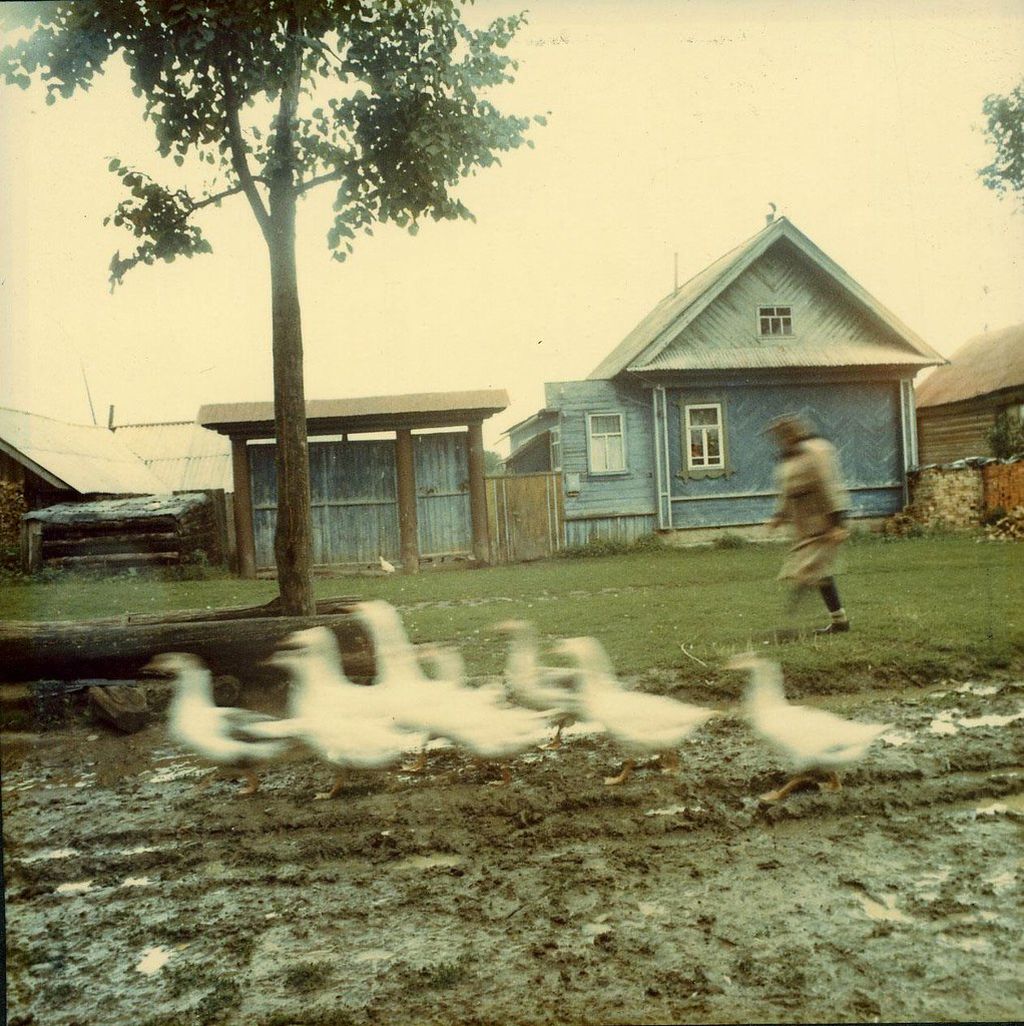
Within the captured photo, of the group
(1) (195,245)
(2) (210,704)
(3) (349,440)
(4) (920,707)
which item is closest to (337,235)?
(1) (195,245)

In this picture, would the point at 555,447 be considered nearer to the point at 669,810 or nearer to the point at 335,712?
the point at 335,712

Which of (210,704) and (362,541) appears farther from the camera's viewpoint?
(362,541)

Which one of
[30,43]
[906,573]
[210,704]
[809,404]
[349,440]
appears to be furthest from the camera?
[906,573]

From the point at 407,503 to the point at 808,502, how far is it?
5.57 ft

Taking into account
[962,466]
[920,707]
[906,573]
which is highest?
[962,466]

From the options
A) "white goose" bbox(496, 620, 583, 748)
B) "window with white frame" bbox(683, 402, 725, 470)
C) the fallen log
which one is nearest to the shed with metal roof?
the fallen log

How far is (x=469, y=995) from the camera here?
183 centimetres

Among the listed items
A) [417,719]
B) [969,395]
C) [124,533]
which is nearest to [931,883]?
[417,719]

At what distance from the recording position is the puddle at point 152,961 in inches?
78.5

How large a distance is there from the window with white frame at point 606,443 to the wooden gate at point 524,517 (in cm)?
33

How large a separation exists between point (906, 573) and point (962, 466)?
2.06ft

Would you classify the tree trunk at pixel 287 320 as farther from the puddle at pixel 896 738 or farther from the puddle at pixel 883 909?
the puddle at pixel 896 738

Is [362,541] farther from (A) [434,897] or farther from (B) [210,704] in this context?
(A) [434,897]

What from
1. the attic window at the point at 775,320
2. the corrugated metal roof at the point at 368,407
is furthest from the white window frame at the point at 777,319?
the corrugated metal roof at the point at 368,407
